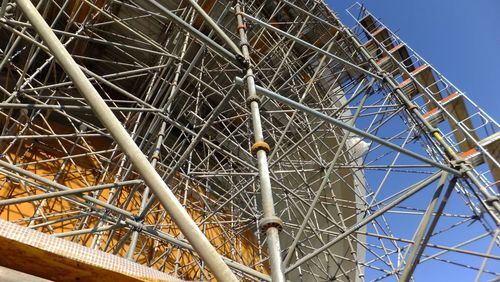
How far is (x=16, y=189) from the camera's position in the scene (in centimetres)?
735

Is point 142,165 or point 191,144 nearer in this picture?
point 142,165

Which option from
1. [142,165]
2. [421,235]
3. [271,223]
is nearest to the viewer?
[142,165]

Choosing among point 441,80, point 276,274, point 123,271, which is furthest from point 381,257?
point 123,271

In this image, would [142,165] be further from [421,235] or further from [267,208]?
[421,235]

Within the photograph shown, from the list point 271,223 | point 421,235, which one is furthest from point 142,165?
point 421,235

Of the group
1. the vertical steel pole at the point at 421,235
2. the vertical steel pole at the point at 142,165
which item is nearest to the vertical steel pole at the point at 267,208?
the vertical steel pole at the point at 142,165

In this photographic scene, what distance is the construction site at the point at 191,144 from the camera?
A: 82.6 inches

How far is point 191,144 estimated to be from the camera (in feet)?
13.9

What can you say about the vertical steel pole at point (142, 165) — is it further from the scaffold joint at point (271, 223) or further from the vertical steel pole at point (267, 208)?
the scaffold joint at point (271, 223)

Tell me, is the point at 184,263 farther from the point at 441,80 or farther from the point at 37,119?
the point at 441,80

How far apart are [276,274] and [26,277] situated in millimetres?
1194

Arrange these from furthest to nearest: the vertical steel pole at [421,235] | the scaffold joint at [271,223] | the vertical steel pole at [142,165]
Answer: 1. the vertical steel pole at [421,235]
2. the scaffold joint at [271,223]
3. the vertical steel pole at [142,165]

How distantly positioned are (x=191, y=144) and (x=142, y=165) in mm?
2315

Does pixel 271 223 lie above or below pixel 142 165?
below
